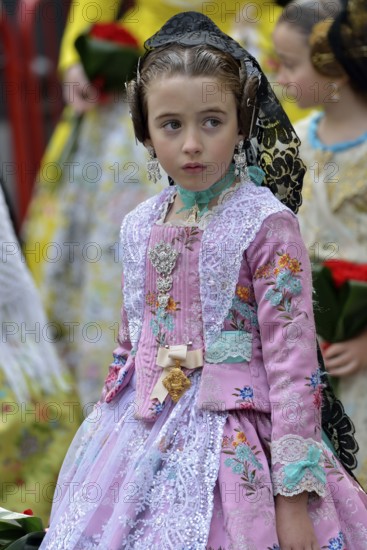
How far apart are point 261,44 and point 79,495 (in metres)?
3.03

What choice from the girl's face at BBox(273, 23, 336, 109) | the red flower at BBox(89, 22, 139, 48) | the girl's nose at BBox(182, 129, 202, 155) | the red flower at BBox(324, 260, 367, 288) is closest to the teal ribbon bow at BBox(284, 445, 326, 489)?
the girl's nose at BBox(182, 129, 202, 155)

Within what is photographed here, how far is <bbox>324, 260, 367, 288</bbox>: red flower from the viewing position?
380cm

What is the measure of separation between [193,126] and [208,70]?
128 millimetres

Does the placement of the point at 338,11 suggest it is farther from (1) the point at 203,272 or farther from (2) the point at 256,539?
(2) the point at 256,539

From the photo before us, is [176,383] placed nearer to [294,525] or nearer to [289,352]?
[289,352]

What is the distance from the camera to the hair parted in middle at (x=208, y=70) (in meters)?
2.62

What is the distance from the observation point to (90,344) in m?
5.37

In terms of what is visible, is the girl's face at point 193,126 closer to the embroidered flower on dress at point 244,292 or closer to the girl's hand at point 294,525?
the embroidered flower on dress at point 244,292

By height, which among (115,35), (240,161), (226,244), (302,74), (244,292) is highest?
(115,35)

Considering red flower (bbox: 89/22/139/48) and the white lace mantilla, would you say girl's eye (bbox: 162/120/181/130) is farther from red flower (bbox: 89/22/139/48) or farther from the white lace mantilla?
red flower (bbox: 89/22/139/48)

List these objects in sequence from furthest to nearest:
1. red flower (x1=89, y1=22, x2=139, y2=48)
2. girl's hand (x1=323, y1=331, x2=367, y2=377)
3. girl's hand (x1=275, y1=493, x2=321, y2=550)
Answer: red flower (x1=89, y1=22, x2=139, y2=48) → girl's hand (x1=323, y1=331, x2=367, y2=377) → girl's hand (x1=275, y1=493, x2=321, y2=550)

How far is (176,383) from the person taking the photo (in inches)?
104

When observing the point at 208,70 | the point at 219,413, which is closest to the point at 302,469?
the point at 219,413

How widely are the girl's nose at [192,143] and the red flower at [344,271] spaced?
1303 mm
